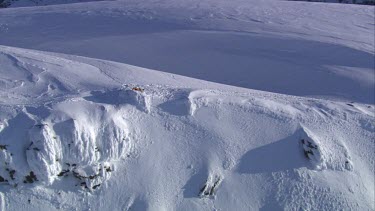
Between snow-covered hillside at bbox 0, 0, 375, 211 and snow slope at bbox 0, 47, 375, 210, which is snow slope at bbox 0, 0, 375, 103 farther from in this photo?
snow slope at bbox 0, 47, 375, 210

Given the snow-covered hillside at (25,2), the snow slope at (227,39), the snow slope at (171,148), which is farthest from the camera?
the snow-covered hillside at (25,2)

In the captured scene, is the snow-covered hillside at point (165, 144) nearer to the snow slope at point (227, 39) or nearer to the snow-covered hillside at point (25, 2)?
the snow slope at point (227, 39)

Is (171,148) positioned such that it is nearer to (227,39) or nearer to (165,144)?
(165,144)

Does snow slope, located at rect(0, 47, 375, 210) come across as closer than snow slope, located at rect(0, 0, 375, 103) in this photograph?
Yes

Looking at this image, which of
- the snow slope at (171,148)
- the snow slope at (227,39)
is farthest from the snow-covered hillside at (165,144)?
the snow slope at (227,39)

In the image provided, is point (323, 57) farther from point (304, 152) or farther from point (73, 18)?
point (73, 18)

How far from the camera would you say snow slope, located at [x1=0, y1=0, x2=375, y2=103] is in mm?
5684

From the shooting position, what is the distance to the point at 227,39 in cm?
652

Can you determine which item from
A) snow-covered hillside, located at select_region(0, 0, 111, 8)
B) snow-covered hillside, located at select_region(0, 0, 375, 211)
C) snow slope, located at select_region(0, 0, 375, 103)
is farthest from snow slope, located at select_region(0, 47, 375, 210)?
snow-covered hillside, located at select_region(0, 0, 111, 8)

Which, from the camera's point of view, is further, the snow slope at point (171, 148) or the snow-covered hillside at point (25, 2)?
the snow-covered hillside at point (25, 2)

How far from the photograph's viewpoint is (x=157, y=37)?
658cm

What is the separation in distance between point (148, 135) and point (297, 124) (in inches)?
52.3

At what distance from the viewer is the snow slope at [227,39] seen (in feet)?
18.6

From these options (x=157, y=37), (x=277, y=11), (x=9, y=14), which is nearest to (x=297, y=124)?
(x=157, y=37)
